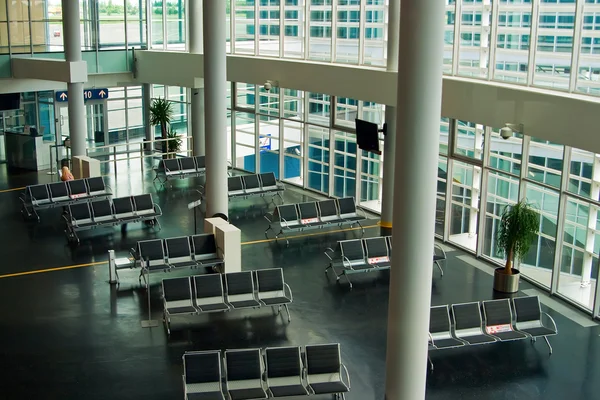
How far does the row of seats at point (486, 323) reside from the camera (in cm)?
1223

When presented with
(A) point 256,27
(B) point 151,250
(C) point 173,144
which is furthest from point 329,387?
(C) point 173,144

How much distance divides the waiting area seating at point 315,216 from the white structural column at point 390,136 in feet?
1.76

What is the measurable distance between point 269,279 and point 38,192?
837 cm

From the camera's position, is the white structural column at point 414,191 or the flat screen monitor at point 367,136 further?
the flat screen monitor at point 367,136

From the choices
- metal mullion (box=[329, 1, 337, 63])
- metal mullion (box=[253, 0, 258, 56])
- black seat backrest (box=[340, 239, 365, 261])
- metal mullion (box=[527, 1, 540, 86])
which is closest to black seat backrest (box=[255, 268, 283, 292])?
black seat backrest (box=[340, 239, 365, 261])

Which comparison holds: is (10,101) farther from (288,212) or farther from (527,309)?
(527,309)

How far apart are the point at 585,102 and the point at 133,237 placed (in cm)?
966

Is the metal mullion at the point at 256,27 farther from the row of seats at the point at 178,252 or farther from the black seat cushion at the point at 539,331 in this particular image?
the black seat cushion at the point at 539,331

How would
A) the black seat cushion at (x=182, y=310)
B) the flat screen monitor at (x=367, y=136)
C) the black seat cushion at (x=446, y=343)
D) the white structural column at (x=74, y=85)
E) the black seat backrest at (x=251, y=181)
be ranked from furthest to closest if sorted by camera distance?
the white structural column at (x=74, y=85)
the black seat backrest at (x=251, y=181)
the flat screen monitor at (x=367, y=136)
the black seat cushion at (x=182, y=310)
the black seat cushion at (x=446, y=343)

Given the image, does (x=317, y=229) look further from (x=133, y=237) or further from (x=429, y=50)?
(x=429, y=50)

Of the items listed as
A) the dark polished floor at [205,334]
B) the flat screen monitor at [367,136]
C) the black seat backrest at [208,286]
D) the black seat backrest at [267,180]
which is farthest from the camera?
the black seat backrest at [267,180]

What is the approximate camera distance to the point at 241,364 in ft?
35.3

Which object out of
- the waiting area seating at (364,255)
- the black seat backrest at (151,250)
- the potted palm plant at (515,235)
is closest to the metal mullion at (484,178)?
the waiting area seating at (364,255)

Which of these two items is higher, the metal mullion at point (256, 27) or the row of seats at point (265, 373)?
the metal mullion at point (256, 27)
